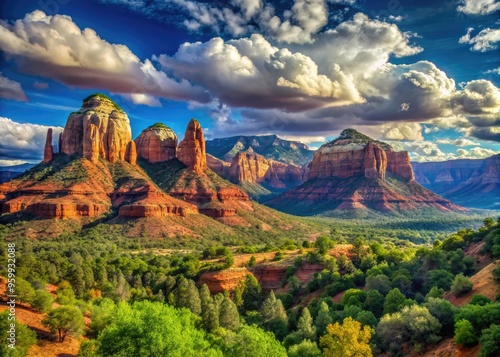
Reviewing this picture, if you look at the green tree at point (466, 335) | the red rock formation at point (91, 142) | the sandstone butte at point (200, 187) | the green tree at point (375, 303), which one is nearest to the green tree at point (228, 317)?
the green tree at point (375, 303)

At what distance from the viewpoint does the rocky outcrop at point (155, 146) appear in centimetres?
19000

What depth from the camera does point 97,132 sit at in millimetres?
158125

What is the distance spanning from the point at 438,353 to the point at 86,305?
4150cm

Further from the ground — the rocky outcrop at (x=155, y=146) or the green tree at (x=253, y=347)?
the rocky outcrop at (x=155, y=146)

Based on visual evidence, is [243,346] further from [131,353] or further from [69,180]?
[69,180]

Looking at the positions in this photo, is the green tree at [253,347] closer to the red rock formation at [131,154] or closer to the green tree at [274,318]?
the green tree at [274,318]

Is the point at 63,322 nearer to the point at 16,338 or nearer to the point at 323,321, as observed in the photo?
the point at 16,338

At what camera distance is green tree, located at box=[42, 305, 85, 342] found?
38.6 metres

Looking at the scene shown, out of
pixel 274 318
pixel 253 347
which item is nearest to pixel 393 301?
pixel 274 318

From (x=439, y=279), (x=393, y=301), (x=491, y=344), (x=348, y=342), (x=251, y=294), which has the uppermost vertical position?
(x=491, y=344)

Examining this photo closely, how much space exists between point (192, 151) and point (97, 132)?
141ft

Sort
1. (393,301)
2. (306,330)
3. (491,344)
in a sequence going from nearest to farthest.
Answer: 1. (491,344)
2. (306,330)
3. (393,301)

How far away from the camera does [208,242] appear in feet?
448

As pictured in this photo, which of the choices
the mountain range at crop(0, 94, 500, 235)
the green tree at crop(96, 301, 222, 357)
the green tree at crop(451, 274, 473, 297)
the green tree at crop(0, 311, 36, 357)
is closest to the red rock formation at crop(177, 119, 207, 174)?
the mountain range at crop(0, 94, 500, 235)
